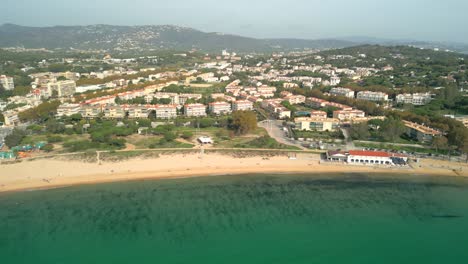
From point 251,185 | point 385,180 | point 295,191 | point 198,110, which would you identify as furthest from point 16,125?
point 385,180

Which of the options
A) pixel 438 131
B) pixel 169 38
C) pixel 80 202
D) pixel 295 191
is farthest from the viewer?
pixel 169 38

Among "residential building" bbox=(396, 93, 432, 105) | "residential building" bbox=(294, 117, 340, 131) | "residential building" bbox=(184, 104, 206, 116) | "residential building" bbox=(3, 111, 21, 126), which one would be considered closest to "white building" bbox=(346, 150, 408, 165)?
"residential building" bbox=(294, 117, 340, 131)

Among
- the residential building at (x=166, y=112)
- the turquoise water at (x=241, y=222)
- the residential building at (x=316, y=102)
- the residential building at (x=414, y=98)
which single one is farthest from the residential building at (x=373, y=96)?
the residential building at (x=166, y=112)

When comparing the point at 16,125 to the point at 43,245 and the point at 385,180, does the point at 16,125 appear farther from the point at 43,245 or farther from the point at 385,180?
the point at 385,180

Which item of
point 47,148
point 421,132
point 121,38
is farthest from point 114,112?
point 121,38

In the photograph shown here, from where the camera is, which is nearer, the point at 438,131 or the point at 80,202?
the point at 80,202
